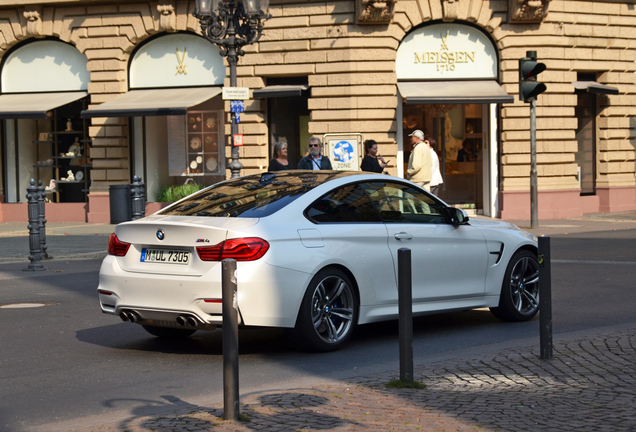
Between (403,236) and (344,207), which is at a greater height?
(344,207)

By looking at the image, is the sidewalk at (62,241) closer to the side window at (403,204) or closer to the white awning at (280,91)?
the white awning at (280,91)

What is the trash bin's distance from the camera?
18.3 meters

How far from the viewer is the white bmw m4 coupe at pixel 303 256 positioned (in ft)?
22.5

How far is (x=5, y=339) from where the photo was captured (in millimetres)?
8070

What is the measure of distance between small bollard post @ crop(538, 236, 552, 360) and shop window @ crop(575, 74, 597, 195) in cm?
1822

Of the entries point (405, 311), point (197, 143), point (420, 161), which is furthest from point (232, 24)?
point (405, 311)

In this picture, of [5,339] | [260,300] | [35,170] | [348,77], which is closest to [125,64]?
[35,170]

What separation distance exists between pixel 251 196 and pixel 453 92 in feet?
A: 50.1

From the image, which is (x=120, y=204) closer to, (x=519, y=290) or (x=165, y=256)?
(x=519, y=290)

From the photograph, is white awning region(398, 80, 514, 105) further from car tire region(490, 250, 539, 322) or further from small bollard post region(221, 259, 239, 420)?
small bollard post region(221, 259, 239, 420)

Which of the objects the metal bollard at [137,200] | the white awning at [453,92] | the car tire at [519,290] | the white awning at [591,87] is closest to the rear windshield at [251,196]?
the car tire at [519,290]

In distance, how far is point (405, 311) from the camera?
577cm

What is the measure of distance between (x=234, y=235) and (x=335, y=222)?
40.2 inches

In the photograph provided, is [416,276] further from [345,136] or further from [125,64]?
[125,64]
